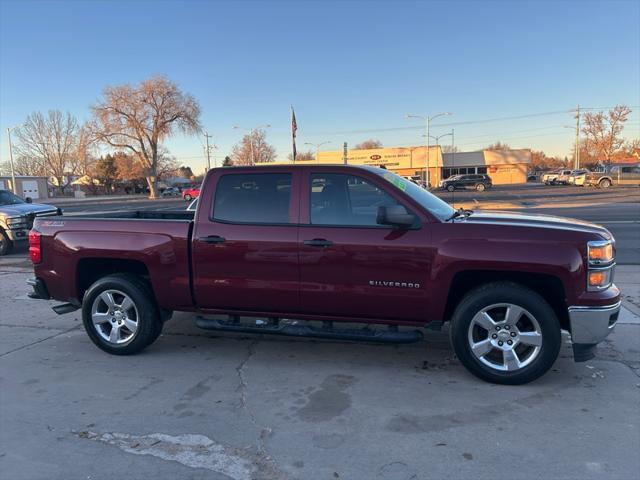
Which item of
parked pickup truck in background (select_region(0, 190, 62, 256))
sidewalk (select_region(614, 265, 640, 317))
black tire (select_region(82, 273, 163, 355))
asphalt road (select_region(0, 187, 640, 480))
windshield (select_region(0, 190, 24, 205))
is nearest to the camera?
asphalt road (select_region(0, 187, 640, 480))

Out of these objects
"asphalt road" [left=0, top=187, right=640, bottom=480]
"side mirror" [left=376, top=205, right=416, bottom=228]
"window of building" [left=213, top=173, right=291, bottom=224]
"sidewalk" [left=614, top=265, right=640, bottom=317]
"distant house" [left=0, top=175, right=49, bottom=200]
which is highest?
"distant house" [left=0, top=175, right=49, bottom=200]

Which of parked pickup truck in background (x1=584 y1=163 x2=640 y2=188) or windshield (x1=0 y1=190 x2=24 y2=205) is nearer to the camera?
windshield (x1=0 y1=190 x2=24 y2=205)

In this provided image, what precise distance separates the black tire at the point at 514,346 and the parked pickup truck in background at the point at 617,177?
47713 millimetres

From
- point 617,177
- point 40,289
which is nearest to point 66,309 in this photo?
point 40,289

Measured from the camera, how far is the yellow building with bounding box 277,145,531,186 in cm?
7069

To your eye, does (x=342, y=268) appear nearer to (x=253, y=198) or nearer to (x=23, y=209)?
(x=253, y=198)

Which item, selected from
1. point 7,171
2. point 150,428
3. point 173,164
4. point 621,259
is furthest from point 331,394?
point 7,171

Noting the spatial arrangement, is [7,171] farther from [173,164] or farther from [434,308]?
[434,308]

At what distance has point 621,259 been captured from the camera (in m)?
9.93

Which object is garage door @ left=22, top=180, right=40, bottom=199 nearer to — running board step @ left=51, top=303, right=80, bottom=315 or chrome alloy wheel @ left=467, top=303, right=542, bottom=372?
running board step @ left=51, top=303, right=80, bottom=315

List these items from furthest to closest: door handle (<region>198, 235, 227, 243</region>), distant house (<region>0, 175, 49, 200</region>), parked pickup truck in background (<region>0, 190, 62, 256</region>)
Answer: distant house (<region>0, 175, 49, 200</region>), parked pickup truck in background (<region>0, 190, 62, 256</region>), door handle (<region>198, 235, 227, 243</region>)

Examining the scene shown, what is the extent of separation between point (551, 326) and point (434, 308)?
3.09 feet

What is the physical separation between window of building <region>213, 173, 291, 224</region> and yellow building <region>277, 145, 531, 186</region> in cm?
6553

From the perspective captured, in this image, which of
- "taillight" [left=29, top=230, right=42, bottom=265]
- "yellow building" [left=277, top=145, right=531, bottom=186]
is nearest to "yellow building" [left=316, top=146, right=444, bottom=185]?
"yellow building" [left=277, top=145, right=531, bottom=186]
